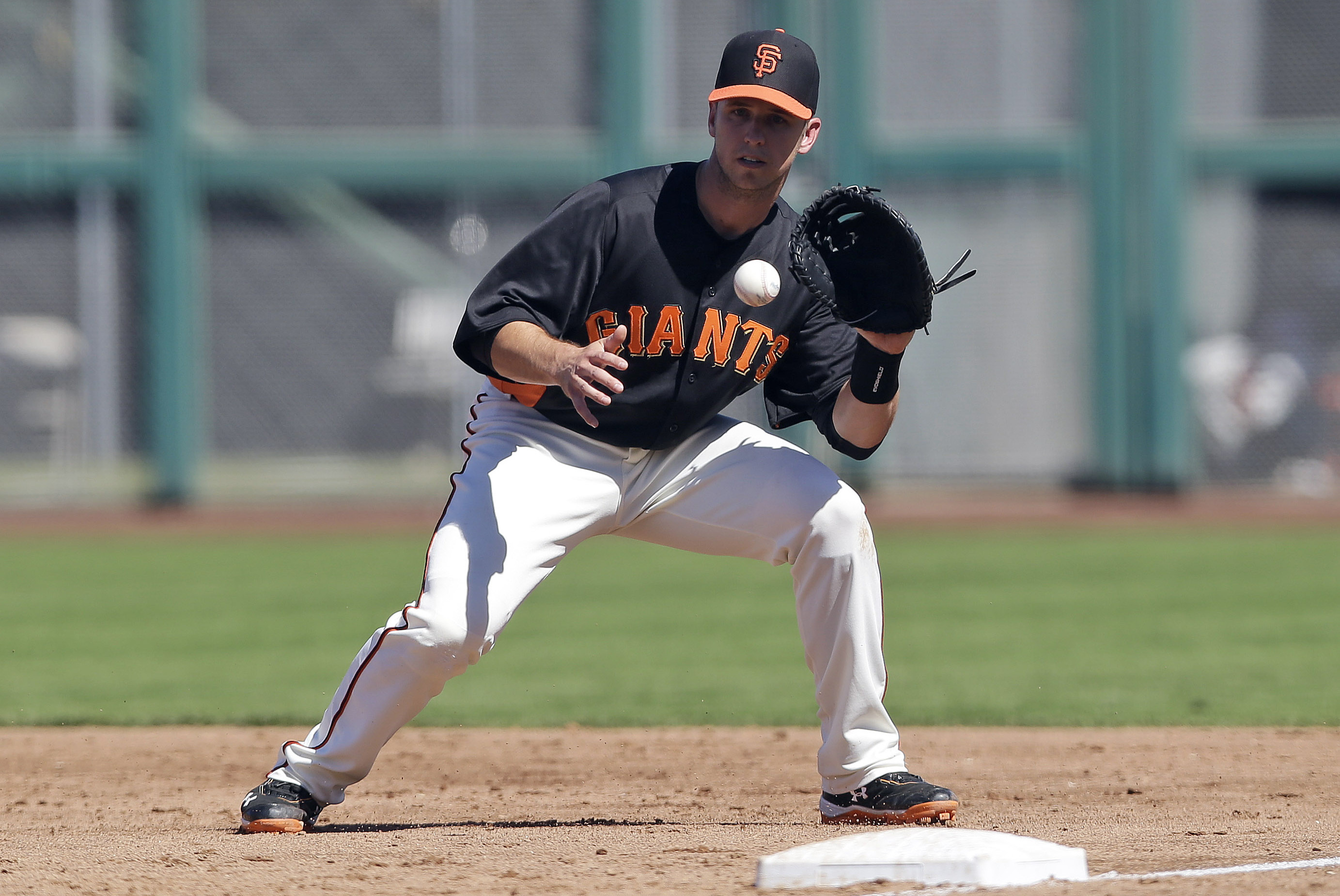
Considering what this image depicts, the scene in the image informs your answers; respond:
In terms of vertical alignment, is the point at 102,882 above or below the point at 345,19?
below

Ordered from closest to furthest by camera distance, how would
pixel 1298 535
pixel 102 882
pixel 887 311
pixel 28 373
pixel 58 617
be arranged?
pixel 102 882 → pixel 887 311 → pixel 58 617 → pixel 1298 535 → pixel 28 373

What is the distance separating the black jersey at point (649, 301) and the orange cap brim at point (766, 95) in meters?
0.27

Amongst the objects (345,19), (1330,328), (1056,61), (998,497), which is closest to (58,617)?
(345,19)

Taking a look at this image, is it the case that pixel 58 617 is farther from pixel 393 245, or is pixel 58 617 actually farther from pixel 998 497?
pixel 998 497

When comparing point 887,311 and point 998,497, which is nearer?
point 887,311

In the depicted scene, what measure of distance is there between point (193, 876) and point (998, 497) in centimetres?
1150

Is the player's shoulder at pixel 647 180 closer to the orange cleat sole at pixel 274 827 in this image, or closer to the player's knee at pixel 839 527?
the player's knee at pixel 839 527

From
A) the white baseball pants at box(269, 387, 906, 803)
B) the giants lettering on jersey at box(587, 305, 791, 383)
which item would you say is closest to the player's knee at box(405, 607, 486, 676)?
the white baseball pants at box(269, 387, 906, 803)

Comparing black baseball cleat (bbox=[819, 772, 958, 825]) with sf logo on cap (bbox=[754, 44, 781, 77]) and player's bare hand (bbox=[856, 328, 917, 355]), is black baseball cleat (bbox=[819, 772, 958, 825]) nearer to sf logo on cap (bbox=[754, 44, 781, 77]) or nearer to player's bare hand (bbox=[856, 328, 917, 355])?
player's bare hand (bbox=[856, 328, 917, 355])

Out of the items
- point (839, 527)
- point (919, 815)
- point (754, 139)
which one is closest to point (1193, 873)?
point (919, 815)

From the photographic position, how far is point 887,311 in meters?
3.59

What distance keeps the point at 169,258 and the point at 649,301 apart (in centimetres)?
1053

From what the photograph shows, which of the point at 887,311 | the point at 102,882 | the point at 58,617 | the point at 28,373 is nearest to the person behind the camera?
the point at 102,882

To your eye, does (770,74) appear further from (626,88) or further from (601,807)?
(626,88)
